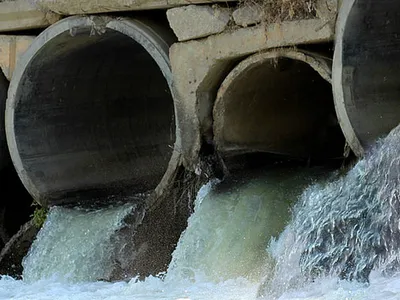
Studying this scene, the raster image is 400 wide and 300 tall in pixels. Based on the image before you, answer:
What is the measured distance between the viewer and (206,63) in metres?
7.27

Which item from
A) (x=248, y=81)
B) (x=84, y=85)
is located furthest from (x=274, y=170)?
(x=84, y=85)

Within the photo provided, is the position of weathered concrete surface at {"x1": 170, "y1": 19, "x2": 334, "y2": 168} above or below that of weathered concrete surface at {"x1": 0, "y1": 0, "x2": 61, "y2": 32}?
below

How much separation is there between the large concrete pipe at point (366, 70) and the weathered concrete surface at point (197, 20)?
96cm

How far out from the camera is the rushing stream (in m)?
5.62

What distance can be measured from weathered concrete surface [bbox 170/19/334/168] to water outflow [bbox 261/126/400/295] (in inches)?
43.2

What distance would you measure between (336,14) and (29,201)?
4.01 m

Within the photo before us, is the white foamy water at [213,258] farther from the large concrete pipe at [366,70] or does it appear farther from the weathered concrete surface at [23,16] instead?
the weathered concrete surface at [23,16]

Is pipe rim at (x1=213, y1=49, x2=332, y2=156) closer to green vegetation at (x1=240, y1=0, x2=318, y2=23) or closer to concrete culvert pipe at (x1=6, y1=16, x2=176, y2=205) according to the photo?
green vegetation at (x1=240, y1=0, x2=318, y2=23)

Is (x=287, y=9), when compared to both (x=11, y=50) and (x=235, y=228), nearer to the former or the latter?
(x=235, y=228)

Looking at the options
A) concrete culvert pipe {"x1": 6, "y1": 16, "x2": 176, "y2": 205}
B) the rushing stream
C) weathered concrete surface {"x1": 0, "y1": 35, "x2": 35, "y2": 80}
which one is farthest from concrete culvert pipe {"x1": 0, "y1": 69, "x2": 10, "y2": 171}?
the rushing stream

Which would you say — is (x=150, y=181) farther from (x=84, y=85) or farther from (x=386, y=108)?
(x=386, y=108)

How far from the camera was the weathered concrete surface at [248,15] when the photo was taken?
22.7 feet

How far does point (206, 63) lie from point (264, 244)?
148 cm

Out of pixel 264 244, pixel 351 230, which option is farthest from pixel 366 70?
pixel 351 230
